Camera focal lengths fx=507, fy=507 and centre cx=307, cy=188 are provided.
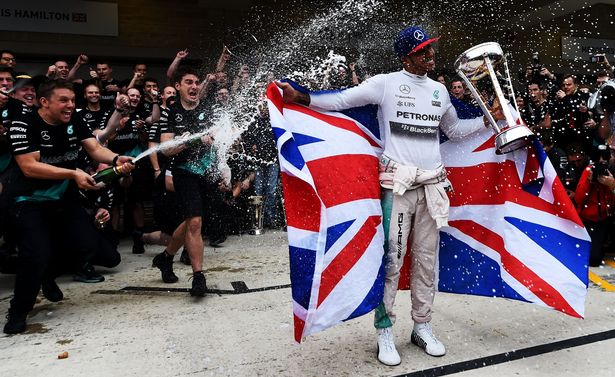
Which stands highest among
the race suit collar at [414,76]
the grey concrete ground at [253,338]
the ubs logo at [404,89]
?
the race suit collar at [414,76]

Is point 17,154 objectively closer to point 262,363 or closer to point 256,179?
point 262,363

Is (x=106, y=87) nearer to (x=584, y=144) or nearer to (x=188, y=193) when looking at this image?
(x=188, y=193)

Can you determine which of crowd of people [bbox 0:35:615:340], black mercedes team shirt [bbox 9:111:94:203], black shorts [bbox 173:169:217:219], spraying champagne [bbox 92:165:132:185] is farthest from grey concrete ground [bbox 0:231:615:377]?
spraying champagne [bbox 92:165:132:185]

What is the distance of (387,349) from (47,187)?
2.84 metres

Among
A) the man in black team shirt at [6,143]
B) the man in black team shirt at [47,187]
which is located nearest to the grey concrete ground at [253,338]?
the man in black team shirt at [47,187]

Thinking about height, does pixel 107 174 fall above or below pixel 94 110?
below

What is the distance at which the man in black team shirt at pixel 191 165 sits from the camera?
4457 millimetres

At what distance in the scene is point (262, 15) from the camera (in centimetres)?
1238

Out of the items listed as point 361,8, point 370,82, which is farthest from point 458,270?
point 361,8

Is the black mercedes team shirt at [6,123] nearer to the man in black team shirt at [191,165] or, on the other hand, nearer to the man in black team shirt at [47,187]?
the man in black team shirt at [47,187]

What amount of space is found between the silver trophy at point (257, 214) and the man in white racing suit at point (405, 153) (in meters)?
4.37

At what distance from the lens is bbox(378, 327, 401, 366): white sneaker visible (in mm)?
3029

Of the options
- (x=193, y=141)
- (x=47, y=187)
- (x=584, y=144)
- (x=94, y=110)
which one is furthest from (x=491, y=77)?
(x=94, y=110)

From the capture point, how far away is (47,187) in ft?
13.0
